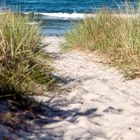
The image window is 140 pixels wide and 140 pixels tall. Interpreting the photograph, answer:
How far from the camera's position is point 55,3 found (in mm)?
33156

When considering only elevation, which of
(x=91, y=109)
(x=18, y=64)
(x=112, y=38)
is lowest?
(x=91, y=109)

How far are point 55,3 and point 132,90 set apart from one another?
2711 centimetres

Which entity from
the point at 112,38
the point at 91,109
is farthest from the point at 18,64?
the point at 112,38

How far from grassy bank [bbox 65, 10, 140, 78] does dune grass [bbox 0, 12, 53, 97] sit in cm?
Result: 144

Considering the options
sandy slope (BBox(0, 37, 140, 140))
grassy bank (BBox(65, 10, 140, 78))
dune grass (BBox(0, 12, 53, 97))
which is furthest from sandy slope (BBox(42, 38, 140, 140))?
dune grass (BBox(0, 12, 53, 97))

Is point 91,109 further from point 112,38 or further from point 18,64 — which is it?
point 112,38

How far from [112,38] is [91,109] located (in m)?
3.60

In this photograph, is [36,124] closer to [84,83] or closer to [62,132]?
[62,132]

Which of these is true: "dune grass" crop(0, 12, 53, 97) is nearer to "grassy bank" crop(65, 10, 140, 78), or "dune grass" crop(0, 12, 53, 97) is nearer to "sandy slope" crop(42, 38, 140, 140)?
"sandy slope" crop(42, 38, 140, 140)

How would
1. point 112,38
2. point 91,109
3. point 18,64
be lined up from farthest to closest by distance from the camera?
point 112,38 → point 18,64 → point 91,109

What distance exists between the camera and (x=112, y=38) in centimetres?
902

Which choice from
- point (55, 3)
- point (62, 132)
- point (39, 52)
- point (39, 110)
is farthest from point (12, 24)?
point (55, 3)

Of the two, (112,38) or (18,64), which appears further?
(112,38)

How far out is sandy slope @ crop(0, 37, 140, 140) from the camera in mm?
4727
